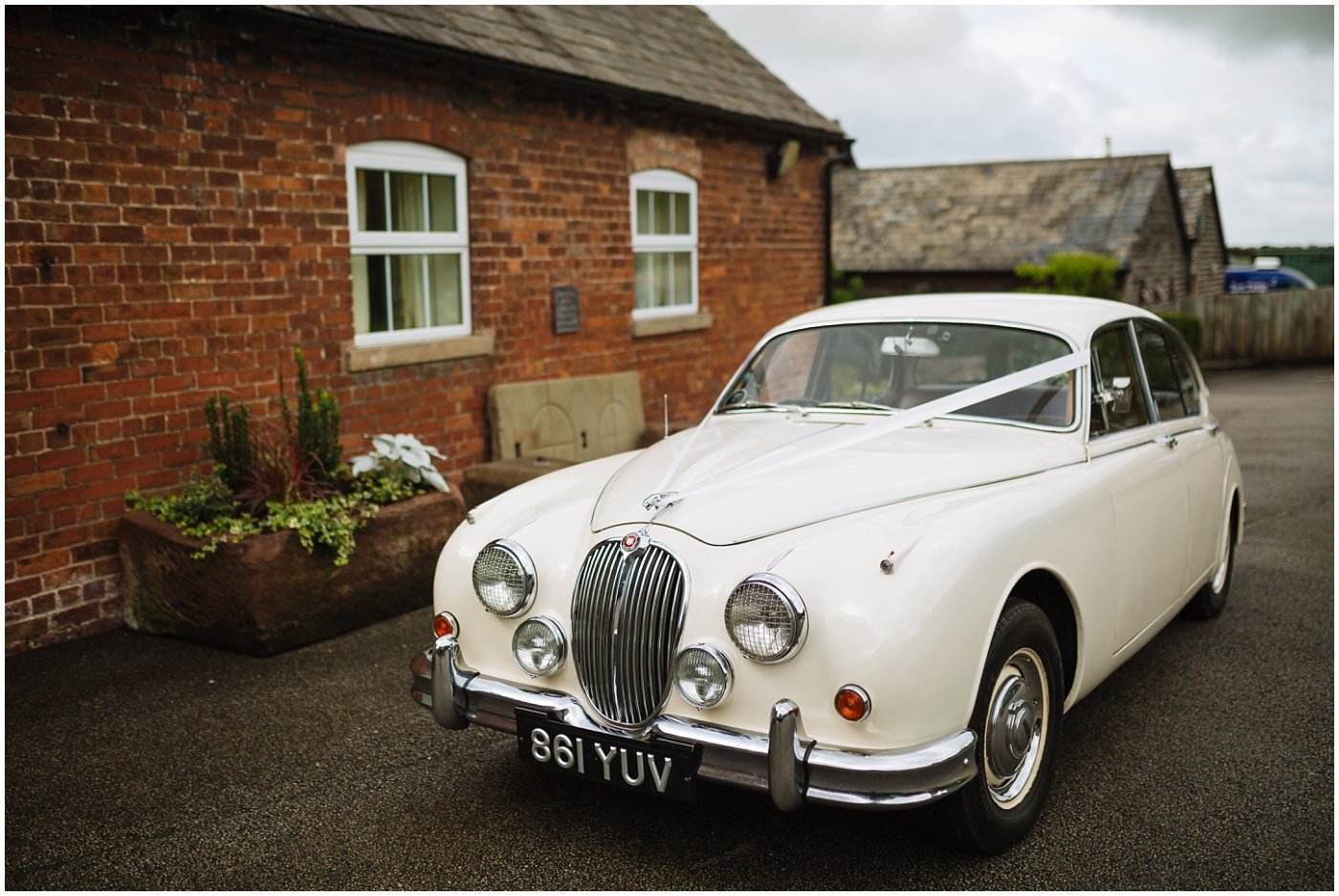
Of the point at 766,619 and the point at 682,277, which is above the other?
the point at 682,277

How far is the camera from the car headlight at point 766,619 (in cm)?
293

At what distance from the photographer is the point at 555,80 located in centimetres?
802

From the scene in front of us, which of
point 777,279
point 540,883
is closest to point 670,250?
point 777,279

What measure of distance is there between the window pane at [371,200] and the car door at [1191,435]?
454cm

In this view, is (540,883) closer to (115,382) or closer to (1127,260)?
(115,382)

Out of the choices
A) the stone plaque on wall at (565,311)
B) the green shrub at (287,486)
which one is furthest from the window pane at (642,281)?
the green shrub at (287,486)

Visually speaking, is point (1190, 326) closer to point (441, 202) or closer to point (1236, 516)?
point (1236, 516)

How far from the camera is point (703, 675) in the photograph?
3057 millimetres

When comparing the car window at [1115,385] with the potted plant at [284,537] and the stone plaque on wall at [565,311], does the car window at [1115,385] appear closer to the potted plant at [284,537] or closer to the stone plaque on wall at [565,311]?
the potted plant at [284,537]

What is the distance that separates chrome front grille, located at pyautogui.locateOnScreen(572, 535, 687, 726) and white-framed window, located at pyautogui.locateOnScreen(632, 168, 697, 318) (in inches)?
249

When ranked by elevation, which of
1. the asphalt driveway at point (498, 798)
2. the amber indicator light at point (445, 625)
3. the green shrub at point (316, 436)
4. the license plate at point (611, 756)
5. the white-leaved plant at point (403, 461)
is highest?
the green shrub at point (316, 436)

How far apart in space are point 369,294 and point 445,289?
68 centimetres

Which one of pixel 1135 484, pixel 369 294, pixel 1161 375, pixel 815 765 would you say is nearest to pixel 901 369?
pixel 1135 484

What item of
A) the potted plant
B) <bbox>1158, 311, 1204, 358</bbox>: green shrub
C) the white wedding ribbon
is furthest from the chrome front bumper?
<bbox>1158, 311, 1204, 358</bbox>: green shrub
